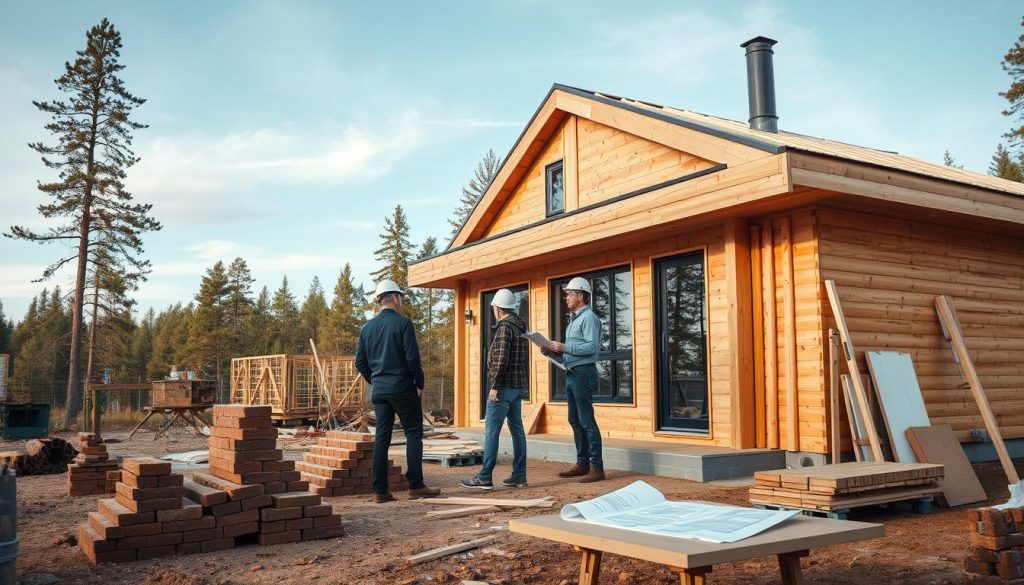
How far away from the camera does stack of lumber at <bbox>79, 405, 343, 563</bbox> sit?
16.6 feet

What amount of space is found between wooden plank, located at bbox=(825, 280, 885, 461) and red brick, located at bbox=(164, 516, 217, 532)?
234 inches

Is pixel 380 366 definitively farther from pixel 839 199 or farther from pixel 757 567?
pixel 839 199

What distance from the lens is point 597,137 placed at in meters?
11.3

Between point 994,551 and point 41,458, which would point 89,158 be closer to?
point 41,458

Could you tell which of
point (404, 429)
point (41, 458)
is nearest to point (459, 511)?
point (404, 429)

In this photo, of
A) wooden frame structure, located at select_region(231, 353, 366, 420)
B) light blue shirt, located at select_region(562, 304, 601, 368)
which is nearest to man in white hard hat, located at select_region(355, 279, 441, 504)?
light blue shirt, located at select_region(562, 304, 601, 368)

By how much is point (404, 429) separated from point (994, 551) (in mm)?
4845

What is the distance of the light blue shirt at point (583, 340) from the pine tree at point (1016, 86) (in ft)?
89.8

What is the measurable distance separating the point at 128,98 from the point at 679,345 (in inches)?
1082

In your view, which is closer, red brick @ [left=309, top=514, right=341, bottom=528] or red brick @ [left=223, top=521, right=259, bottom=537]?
red brick @ [left=223, top=521, right=259, bottom=537]

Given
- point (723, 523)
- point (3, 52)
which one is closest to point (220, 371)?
point (3, 52)

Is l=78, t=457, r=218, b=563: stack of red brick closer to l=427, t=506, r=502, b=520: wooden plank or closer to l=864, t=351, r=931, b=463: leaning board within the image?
l=427, t=506, r=502, b=520: wooden plank

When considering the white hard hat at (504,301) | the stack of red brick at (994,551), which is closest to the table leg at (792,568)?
the stack of red brick at (994,551)

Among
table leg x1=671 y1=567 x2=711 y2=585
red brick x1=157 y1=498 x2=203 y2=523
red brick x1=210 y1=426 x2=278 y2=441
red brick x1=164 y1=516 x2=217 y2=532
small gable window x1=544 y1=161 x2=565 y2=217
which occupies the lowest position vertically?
red brick x1=164 y1=516 x2=217 y2=532
